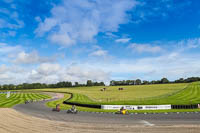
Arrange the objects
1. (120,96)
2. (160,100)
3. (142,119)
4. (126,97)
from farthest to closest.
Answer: (120,96) → (126,97) → (160,100) → (142,119)

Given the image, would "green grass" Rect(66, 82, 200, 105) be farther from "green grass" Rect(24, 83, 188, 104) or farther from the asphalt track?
the asphalt track

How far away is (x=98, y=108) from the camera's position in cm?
3606

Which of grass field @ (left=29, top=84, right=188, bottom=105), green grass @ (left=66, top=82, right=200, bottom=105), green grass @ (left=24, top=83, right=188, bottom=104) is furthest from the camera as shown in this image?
green grass @ (left=24, top=83, right=188, bottom=104)

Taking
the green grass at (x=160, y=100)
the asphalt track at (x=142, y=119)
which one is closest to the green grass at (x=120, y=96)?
the green grass at (x=160, y=100)

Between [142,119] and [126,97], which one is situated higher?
[142,119]

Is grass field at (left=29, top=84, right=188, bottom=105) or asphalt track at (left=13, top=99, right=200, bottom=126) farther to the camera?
grass field at (left=29, top=84, right=188, bottom=105)

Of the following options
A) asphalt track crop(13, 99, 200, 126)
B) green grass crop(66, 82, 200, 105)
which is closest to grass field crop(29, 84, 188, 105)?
green grass crop(66, 82, 200, 105)

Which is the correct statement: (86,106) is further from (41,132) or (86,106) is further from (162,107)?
(41,132)

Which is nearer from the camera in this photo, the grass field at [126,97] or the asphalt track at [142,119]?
the asphalt track at [142,119]

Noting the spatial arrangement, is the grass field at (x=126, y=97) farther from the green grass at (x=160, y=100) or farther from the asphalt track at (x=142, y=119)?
the asphalt track at (x=142, y=119)

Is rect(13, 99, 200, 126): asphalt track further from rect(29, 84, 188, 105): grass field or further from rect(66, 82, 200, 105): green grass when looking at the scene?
rect(29, 84, 188, 105): grass field

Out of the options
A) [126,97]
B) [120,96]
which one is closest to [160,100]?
[126,97]

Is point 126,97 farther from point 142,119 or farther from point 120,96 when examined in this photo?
point 142,119

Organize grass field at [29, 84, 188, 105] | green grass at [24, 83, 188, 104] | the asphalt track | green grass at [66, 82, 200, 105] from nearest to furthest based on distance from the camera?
the asphalt track → green grass at [66, 82, 200, 105] → grass field at [29, 84, 188, 105] → green grass at [24, 83, 188, 104]
